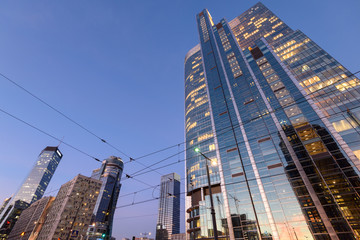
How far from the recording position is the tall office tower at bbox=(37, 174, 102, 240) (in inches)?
3312

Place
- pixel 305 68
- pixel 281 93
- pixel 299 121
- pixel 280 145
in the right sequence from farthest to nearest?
pixel 281 93 < pixel 305 68 < pixel 299 121 < pixel 280 145

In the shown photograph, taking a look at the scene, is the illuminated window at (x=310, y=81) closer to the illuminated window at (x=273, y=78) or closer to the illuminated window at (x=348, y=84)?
the illuminated window at (x=348, y=84)

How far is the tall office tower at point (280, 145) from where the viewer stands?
1241 inches

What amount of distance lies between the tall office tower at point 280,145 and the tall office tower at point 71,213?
6899 cm

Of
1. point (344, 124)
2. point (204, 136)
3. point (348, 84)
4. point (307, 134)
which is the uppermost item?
point (204, 136)

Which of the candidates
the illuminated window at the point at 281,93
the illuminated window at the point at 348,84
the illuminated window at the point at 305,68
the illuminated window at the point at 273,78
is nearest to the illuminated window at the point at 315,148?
the illuminated window at the point at 348,84

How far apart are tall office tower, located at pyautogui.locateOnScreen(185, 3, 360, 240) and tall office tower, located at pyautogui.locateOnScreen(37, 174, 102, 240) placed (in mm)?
68991

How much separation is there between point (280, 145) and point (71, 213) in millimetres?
107098

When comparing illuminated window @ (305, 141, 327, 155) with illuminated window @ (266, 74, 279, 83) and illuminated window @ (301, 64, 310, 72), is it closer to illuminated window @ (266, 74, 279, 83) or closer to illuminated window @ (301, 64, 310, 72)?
illuminated window @ (301, 64, 310, 72)

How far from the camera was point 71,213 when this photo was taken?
91.2 m

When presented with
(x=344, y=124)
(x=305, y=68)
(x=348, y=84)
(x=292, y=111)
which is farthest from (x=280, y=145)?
(x=305, y=68)

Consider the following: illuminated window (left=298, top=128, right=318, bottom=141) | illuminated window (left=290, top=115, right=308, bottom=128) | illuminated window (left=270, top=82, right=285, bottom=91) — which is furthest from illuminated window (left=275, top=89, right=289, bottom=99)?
illuminated window (left=298, top=128, right=318, bottom=141)

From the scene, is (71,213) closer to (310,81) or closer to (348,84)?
(310,81)

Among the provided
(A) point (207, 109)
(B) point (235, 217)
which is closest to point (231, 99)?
(A) point (207, 109)
